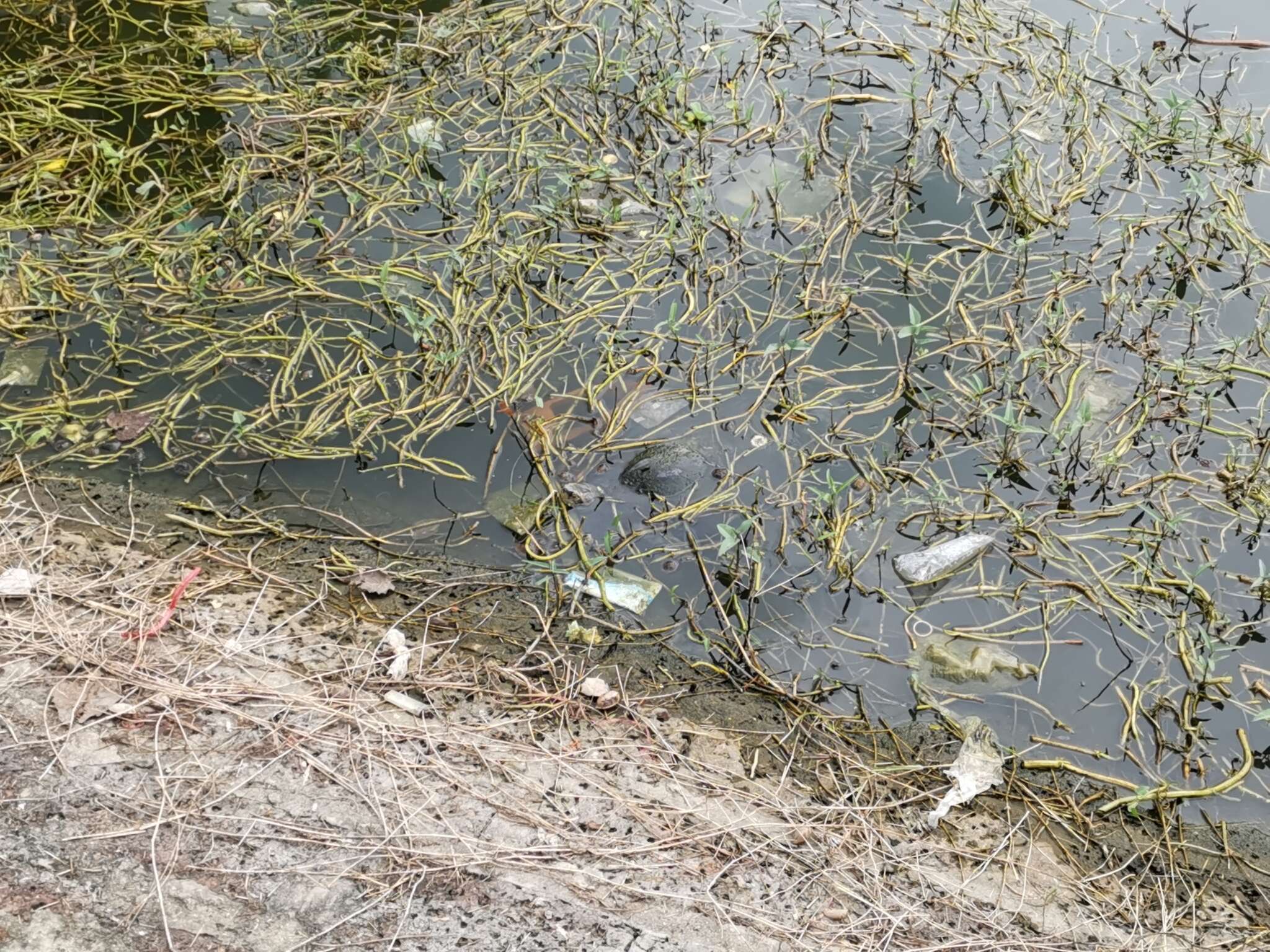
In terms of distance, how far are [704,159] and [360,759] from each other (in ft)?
9.17

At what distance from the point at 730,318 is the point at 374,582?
59.6 inches

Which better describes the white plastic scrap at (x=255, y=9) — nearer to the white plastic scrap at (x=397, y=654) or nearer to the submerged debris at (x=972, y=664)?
the white plastic scrap at (x=397, y=654)

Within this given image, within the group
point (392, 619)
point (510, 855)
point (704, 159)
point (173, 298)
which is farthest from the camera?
point (704, 159)

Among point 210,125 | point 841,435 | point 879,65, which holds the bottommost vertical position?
point 841,435

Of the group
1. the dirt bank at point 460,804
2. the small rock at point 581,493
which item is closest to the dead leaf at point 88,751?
the dirt bank at point 460,804

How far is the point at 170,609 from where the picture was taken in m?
2.79

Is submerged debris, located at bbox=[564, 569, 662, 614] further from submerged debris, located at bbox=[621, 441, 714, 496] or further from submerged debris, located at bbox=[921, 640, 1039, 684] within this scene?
submerged debris, located at bbox=[921, 640, 1039, 684]

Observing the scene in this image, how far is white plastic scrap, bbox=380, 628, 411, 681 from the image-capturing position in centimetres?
271

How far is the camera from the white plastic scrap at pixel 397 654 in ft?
8.89

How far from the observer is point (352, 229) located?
4.02m

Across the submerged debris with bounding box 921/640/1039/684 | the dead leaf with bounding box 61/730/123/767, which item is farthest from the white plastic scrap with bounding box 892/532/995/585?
the dead leaf with bounding box 61/730/123/767

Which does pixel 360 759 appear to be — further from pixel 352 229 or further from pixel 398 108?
pixel 398 108

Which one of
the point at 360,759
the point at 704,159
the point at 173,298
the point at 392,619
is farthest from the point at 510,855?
the point at 704,159

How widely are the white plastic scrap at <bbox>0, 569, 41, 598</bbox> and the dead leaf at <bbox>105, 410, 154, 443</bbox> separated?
1.95ft
